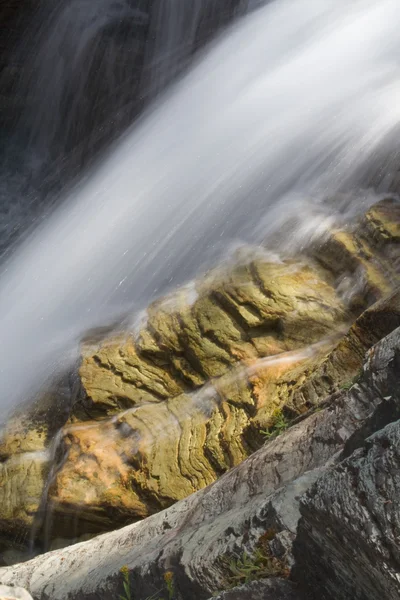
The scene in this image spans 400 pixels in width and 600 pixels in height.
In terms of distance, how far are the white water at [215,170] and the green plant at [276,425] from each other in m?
1.98

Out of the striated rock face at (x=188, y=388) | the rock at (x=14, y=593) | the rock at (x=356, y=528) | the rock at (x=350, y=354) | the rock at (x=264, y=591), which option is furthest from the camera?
the striated rock face at (x=188, y=388)

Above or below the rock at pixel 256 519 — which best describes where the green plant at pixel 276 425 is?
below

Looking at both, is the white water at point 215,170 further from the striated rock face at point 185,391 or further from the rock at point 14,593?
the rock at point 14,593

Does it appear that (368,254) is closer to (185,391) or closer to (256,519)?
(185,391)

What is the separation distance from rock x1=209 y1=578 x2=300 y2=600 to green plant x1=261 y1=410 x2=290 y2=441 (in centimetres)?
156

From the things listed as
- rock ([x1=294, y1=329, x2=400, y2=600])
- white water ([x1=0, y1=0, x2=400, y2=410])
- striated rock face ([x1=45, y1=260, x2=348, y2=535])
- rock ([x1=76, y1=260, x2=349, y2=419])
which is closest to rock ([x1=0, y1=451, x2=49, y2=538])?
striated rock face ([x1=45, y1=260, x2=348, y2=535])

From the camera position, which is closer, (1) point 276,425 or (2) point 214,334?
(1) point 276,425

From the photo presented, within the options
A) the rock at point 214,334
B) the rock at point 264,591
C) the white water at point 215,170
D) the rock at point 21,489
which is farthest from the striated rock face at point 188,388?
the rock at point 264,591

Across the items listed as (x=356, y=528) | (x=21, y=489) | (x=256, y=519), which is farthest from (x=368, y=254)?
(x=356, y=528)

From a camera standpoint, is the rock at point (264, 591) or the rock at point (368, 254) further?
the rock at point (368, 254)

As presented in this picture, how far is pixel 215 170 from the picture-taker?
7.54 m

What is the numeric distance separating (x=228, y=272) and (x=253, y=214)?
1214 mm

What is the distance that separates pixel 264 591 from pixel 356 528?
0.48 m

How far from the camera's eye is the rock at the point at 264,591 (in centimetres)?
224
